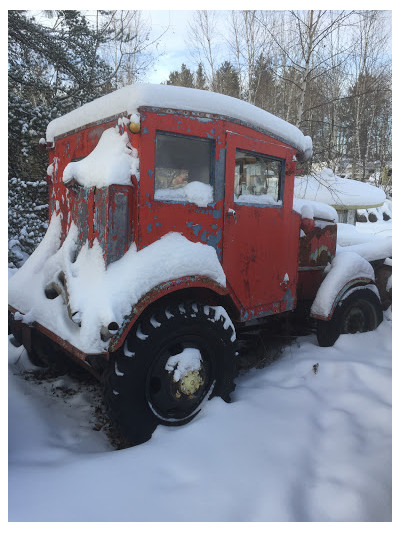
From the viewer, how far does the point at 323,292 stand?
3443 mm

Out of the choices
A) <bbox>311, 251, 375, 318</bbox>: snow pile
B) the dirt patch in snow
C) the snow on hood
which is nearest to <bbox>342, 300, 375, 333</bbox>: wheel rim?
<bbox>311, 251, 375, 318</bbox>: snow pile

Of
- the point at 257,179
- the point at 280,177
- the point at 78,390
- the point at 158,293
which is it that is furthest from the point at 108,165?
the point at 78,390

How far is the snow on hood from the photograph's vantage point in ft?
24.4

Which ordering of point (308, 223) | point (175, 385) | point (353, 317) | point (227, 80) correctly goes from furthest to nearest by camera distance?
point (227, 80) → point (353, 317) → point (308, 223) → point (175, 385)

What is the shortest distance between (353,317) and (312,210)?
1.17 meters

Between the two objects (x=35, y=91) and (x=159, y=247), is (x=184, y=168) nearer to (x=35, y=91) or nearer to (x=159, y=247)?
(x=159, y=247)

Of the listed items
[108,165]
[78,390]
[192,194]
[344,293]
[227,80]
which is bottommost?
[78,390]

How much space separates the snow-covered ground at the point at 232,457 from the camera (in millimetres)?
1673

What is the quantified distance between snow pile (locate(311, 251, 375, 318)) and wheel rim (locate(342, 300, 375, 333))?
0.30 meters

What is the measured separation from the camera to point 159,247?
2270mm

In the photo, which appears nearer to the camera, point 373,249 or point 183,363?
point 183,363

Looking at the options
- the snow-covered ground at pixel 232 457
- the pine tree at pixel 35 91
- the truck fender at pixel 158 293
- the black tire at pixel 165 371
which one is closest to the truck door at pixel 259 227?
the truck fender at pixel 158 293

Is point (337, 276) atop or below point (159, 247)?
below

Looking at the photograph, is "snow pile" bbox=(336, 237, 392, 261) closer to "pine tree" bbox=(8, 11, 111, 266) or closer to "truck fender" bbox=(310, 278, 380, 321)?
"truck fender" bbox=(310, 278, 380, 321)
